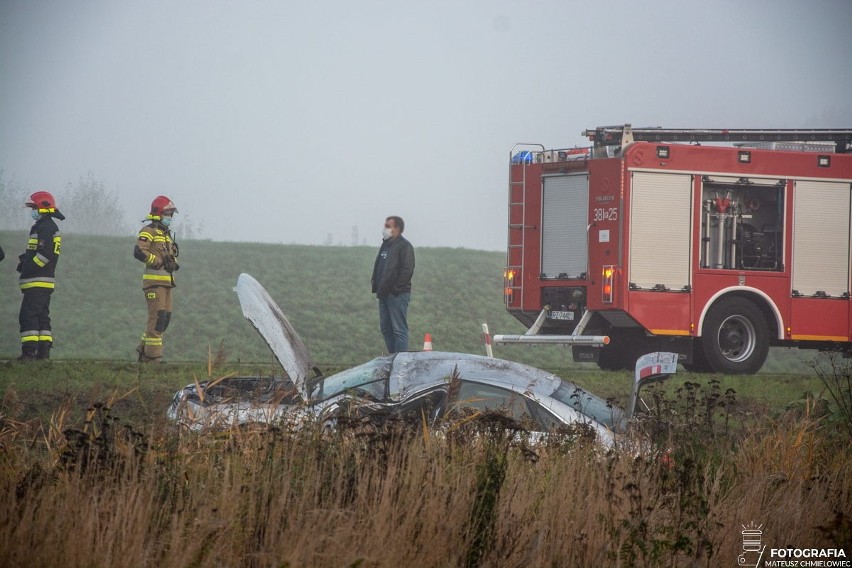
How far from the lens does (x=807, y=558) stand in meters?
6.66

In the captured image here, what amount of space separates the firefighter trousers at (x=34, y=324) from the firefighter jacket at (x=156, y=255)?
123cm

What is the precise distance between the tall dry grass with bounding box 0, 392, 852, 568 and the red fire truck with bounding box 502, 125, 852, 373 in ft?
28.2

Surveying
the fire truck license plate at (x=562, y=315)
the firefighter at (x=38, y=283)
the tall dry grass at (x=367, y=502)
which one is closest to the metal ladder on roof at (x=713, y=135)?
the fire truck license plate at (x=562, y=315)

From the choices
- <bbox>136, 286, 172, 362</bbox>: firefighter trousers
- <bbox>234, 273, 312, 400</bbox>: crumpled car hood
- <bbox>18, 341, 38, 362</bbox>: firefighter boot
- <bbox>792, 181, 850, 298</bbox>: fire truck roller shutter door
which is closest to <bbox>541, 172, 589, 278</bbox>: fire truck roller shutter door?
<bbox>792, 181, 850, 298</bbox>: fire truck roller shutter door

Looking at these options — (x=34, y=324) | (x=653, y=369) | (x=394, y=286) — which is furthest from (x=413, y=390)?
(x=34, y=324)

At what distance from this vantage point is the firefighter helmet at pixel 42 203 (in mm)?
14680

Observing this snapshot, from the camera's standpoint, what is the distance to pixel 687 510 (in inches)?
261

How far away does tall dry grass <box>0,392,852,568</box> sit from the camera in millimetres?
5090

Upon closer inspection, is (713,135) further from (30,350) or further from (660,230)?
(30,350)

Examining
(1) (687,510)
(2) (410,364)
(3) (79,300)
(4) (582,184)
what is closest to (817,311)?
(4) (582,184)

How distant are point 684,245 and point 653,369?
8039 mm

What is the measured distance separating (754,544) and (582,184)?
9.86 metres

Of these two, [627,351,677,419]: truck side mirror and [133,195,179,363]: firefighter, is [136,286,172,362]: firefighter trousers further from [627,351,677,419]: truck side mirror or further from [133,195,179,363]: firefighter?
[627,351,677,419]: truck side mirror
